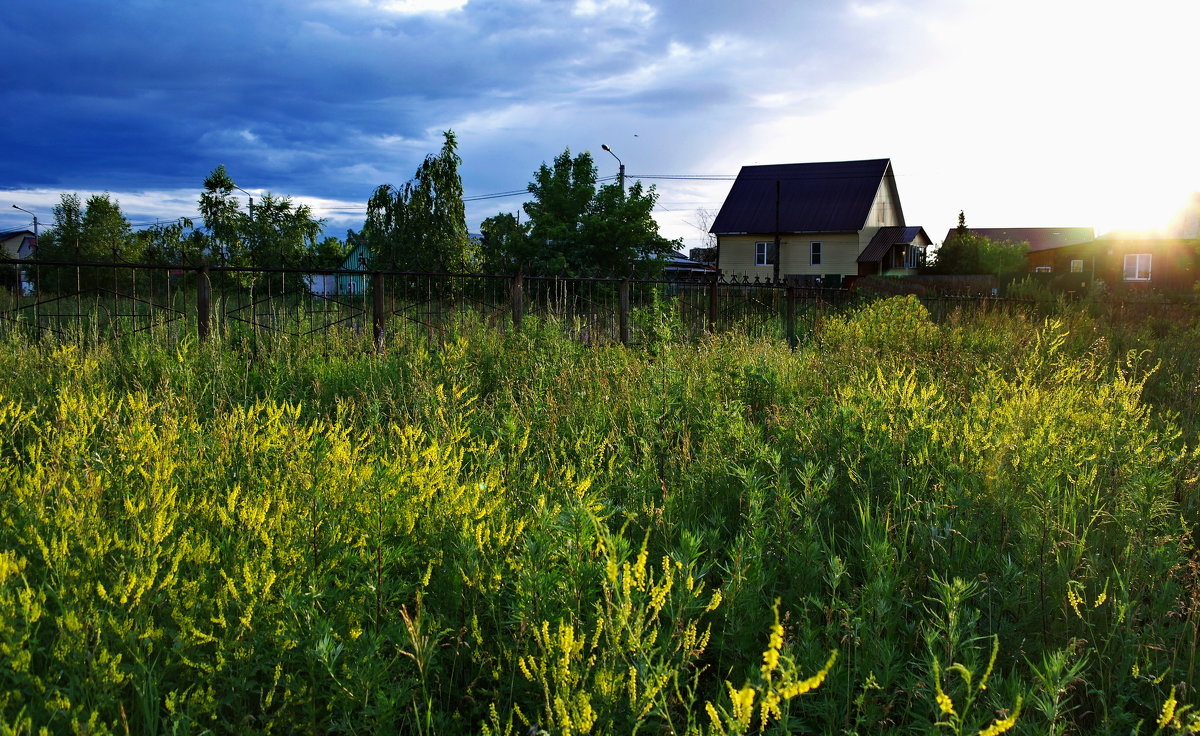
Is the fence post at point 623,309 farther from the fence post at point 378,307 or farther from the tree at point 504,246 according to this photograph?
the tree at point 504,246

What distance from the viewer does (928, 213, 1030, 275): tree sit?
45219mm

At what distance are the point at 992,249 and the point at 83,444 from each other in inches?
2041

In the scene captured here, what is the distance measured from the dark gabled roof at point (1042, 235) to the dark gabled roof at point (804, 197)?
38.2m

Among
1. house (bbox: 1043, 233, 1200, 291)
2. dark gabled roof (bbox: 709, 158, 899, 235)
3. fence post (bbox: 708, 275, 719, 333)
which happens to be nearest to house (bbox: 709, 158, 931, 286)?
dark gabled roof (bbox: 709, 158, 899, 235)

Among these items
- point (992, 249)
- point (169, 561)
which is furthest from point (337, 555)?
point (992, 249)

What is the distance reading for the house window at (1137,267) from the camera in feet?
120

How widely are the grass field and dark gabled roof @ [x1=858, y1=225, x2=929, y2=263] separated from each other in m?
37.8

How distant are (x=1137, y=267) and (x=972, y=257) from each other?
31.0 feet

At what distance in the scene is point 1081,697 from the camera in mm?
2287

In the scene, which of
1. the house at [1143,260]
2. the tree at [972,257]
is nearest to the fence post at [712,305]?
the house at [1143,260]

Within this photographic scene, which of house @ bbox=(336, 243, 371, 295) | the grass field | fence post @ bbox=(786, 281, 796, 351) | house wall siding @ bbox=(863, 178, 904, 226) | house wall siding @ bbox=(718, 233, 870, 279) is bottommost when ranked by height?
the grass field

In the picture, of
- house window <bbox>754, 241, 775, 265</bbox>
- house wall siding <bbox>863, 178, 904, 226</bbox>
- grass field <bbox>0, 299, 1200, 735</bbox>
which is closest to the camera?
grass field <bbox>0, 299, 1200, 735</bbox>

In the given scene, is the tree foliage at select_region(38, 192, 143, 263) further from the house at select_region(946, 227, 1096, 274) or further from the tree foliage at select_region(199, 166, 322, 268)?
the house at select_region(946, 227, 1096, 274)

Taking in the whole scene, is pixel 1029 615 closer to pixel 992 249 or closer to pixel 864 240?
pixel 864 240
